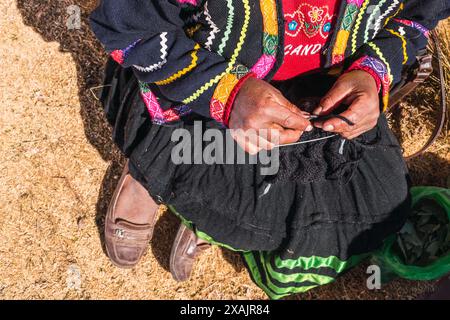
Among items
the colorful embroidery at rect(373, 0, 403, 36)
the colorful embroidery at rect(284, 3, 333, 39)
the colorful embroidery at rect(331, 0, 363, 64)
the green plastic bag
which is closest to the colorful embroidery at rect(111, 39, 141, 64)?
the colorful embroidery at rect(284, 3, 333, 39)

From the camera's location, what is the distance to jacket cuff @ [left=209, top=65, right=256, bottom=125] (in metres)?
0.99

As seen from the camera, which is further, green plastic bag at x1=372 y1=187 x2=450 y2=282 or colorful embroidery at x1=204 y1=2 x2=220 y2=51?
green plastic bag at x1=372 y1=187 x2=450 y2=282

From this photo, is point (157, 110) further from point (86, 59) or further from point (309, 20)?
point (86, 59)

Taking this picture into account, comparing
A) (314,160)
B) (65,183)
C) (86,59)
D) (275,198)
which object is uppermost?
(314,160)

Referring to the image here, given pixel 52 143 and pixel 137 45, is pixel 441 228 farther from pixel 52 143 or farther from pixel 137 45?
pixel 52 143

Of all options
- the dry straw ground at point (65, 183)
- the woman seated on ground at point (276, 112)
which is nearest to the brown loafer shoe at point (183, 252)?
the dry straw ground at point (65, 183)

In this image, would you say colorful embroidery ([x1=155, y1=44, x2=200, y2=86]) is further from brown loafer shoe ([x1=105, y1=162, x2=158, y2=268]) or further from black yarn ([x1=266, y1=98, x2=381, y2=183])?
brown loafer shoe ([x1=105, y1=162, x2=158, y2=268])

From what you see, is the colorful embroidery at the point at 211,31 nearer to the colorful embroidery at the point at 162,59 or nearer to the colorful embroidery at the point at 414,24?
the colorful embroidery at the point at 162,59

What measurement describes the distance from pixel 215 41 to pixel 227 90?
0.11 metres

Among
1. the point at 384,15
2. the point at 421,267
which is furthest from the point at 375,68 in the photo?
the point at 421,267

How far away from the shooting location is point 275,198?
1.19m

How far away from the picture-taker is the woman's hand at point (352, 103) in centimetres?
98

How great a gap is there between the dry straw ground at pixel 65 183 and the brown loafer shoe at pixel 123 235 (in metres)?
0.11
